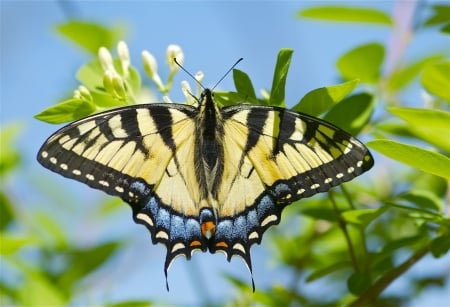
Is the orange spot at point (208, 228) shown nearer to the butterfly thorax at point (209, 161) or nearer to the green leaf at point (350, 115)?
the butterfly thorax at point (209, 161)

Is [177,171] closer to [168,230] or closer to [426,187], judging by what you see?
[168,230]

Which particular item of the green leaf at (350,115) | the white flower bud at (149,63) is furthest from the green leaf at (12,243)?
the green leaf at (350,115)

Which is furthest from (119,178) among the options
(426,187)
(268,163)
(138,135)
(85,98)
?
(426,187)

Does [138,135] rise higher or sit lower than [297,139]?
higher

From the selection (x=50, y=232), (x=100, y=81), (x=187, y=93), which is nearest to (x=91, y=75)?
(x=100, y=81)

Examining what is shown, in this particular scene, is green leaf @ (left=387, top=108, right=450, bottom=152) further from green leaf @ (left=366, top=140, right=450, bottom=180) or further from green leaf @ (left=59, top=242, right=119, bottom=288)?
green leaf @ (left=59, top=242, right=119, bottom=288)
